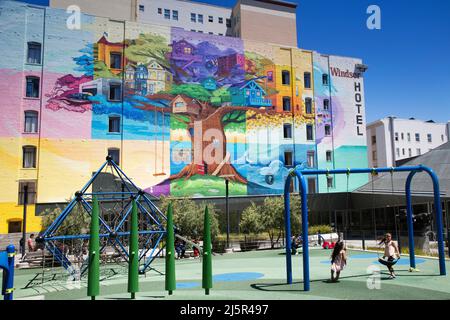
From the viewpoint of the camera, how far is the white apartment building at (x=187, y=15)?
218ft

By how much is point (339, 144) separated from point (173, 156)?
72.9ft

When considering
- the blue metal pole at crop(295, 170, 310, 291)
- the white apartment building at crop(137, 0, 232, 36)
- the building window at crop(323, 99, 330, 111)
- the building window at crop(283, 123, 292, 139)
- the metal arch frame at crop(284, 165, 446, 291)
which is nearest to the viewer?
the blue metal pole at crop(295, 170, 310, 291)

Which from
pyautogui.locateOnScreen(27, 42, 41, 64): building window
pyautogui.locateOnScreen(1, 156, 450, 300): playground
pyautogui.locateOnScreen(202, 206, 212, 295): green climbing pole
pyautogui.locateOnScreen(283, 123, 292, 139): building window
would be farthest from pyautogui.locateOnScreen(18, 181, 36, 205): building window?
pyautogui.locateOnScreen(202, 206, 212, 295): green climbing pole

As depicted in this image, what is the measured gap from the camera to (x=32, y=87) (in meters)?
38.7

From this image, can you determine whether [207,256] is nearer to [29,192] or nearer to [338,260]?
[338,260]

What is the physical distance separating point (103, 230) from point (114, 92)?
1828 cm

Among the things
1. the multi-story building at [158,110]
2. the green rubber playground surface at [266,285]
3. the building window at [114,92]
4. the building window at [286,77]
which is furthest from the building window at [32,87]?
the building window at [286,77]

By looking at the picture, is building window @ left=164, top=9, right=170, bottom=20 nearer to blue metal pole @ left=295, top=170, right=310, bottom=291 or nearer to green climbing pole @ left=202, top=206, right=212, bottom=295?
blue metal pole @ left=295, top=170, right=310, bottom=291

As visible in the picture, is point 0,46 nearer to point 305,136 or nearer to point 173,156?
point 173,156

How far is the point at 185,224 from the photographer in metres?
30.4

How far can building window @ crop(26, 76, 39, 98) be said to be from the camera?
126 ft

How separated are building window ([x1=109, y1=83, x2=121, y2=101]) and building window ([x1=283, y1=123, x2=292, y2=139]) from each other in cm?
1960

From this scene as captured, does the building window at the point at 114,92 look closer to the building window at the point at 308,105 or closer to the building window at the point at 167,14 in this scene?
the building window at the point at 308,105

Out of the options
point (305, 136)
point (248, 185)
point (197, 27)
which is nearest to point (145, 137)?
point (248, 185)
